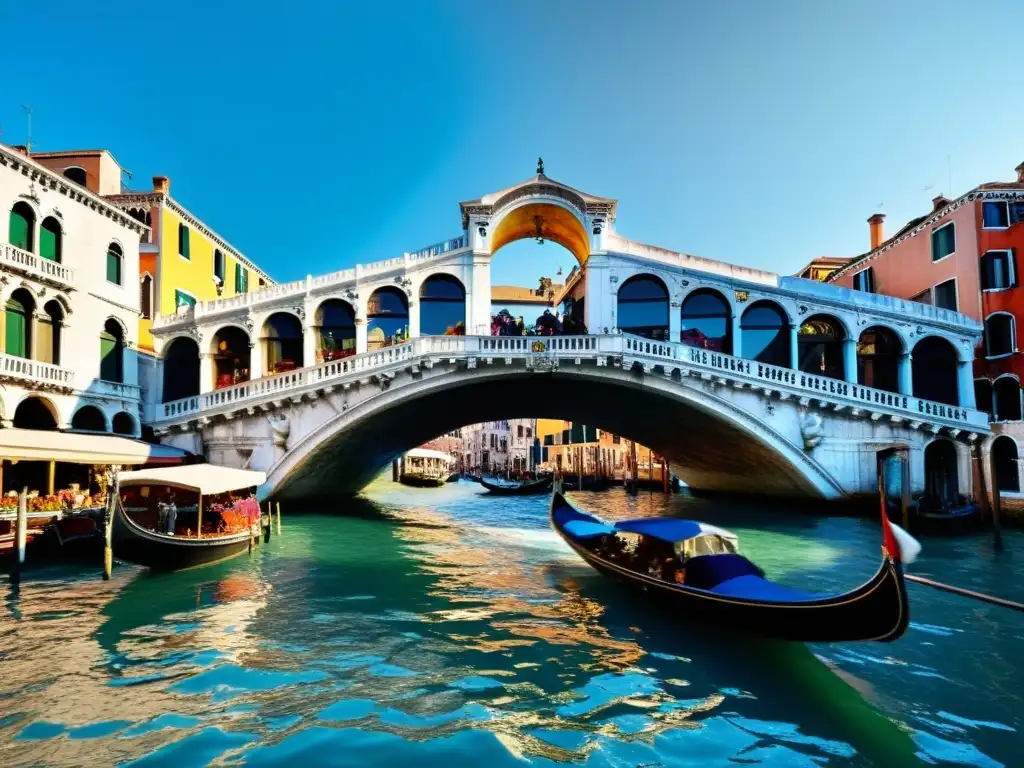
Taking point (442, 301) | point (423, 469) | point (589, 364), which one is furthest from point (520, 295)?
point (589, 364)

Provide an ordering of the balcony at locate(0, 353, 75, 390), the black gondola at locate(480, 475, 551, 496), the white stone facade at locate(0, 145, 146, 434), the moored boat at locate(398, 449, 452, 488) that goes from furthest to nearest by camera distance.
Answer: the moored boat at locate(398, 449, 452, 488), the black gondola at locate(480, 475, 551, 496), the white stone facade at locate(0, 145, 146, 434), the balcony at locate(0, 353, 75, 390)

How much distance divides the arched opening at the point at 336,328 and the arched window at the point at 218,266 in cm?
561

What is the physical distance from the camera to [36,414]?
537 inches

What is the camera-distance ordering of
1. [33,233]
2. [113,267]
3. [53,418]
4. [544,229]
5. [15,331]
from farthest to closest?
[544,229] → [113,267] → [53,418] → [33,233] → [15,331]

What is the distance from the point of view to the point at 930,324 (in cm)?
1691

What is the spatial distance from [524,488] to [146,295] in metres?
16.4

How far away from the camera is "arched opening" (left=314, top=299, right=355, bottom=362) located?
17.7 meters

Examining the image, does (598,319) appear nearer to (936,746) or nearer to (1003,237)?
(1003,237)

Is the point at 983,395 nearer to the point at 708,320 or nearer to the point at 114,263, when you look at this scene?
the point at 708,320

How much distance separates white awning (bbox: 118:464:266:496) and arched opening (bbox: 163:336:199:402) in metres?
6.61

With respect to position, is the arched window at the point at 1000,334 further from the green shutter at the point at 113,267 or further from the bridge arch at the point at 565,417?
the green shutter at the point at 113,267

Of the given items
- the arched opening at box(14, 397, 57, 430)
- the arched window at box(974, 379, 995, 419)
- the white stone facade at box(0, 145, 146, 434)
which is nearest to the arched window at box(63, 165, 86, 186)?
the white stone facade at box(0, 145, 146, 434)

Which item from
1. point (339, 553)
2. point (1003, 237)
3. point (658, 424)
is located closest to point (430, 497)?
point (658, 424)

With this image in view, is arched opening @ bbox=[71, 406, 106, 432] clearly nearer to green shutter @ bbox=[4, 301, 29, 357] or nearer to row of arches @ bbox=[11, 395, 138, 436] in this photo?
row of arches @ bbox=[11, 395, 138, 436]
